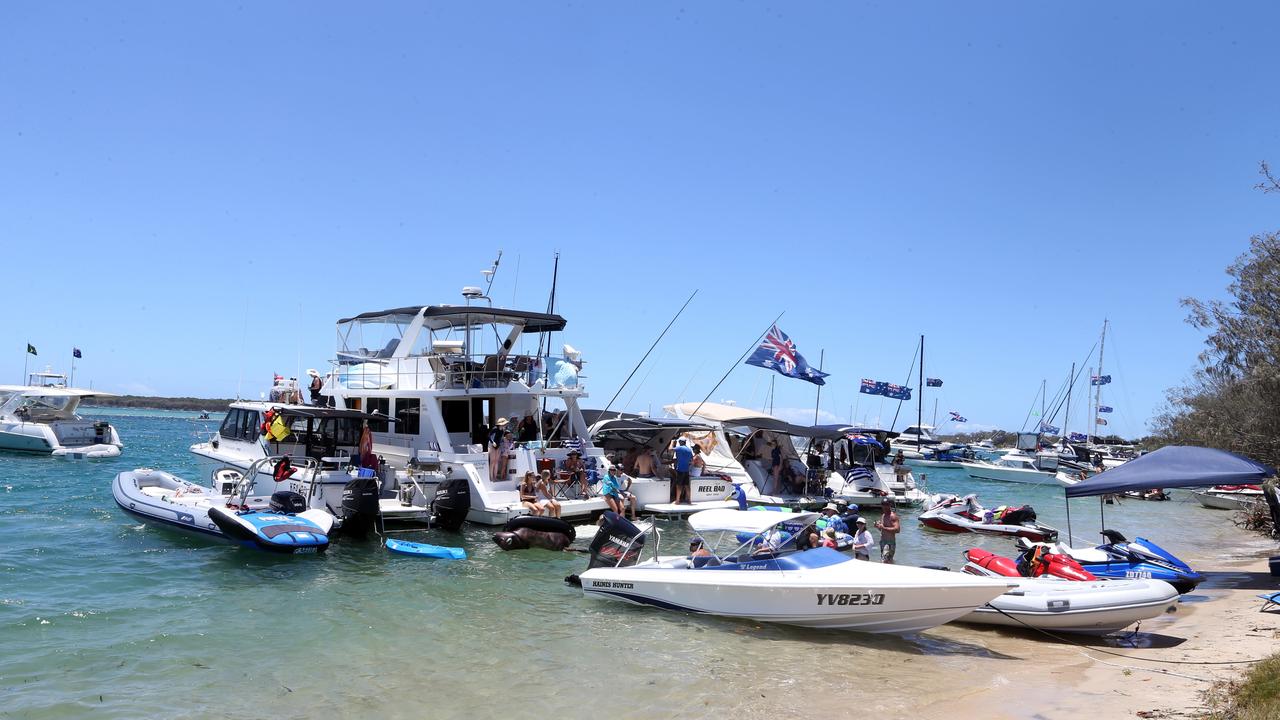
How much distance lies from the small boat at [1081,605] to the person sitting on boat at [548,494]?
9126mm

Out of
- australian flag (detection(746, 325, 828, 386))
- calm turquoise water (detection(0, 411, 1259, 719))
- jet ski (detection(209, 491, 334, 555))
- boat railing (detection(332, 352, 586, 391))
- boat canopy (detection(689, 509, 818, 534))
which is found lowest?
calm turquoise water (detection(0, 411, 1259, 719))

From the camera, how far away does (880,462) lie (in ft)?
96.9

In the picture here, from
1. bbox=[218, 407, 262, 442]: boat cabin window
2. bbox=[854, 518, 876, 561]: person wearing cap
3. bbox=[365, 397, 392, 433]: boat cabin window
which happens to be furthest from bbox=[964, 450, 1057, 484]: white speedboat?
bbox=[218, 407, 262, 442]: boat cabin window

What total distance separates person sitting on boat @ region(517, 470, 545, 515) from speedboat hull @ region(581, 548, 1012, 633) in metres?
6.20

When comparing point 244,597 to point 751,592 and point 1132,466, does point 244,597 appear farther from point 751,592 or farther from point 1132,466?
point 1132,466

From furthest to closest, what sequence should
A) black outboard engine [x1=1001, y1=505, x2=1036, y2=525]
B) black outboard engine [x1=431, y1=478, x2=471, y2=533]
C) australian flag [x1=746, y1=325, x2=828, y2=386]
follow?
australian flag [x1=746, y1=325, x2=828, y2=386], black outboard engine [x1=1001, y1=505, x2=1036, y2=525], black outboard engine [x1=431, y1=478, x2=471, y2=533]

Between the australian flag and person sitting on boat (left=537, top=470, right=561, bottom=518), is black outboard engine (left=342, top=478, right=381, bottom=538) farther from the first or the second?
the australian flag

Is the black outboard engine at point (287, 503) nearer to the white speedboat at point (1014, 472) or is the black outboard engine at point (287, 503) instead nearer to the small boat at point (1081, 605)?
the small boat at point (1081, 605)

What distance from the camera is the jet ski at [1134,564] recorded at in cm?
1308

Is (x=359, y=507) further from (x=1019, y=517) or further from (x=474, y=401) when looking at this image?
(x=1019, y=517)

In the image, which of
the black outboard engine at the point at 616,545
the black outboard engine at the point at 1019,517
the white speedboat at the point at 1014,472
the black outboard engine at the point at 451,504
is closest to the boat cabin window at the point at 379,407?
the black outboard engine at the point at 451,504

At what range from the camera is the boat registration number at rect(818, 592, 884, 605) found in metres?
10.5

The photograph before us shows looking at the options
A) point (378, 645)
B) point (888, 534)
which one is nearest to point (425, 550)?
point (378, 645)

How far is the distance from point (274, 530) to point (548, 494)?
19.7 ft
